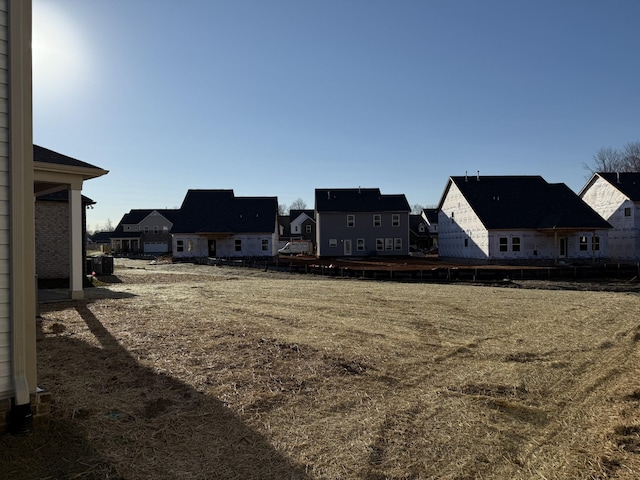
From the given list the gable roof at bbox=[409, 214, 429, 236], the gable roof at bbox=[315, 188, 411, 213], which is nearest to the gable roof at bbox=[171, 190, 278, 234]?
the gable roof at bbox=[315, 188, 411, 213]

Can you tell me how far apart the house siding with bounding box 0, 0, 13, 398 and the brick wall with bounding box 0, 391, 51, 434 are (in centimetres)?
17

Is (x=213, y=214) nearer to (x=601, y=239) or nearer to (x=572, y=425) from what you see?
(x=601, y=239)

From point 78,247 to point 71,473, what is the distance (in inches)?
458

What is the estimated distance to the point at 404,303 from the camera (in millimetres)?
14125

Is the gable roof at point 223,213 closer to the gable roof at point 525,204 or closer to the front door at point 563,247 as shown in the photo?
the gable roof at point 525,204

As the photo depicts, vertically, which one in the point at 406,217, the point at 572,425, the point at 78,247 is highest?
the point at 406,217

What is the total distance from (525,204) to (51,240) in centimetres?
3734

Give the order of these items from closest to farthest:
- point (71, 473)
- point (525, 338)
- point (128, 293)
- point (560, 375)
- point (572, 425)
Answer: point (71, 473), point (572, 425), point (560, 375), point (525, 338), point (128, 293)

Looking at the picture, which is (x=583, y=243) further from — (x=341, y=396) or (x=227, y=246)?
(x=341, y=396)

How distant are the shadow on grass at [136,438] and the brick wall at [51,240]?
51.5 ft

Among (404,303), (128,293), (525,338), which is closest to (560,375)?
(525,338)

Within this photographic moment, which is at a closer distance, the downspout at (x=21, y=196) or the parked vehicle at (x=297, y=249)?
the downspout at (x=21, y=196)

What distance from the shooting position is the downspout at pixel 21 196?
4598mm

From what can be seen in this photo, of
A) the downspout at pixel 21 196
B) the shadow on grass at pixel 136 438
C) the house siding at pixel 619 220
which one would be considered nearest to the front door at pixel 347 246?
the house siding at pixel 619 220
